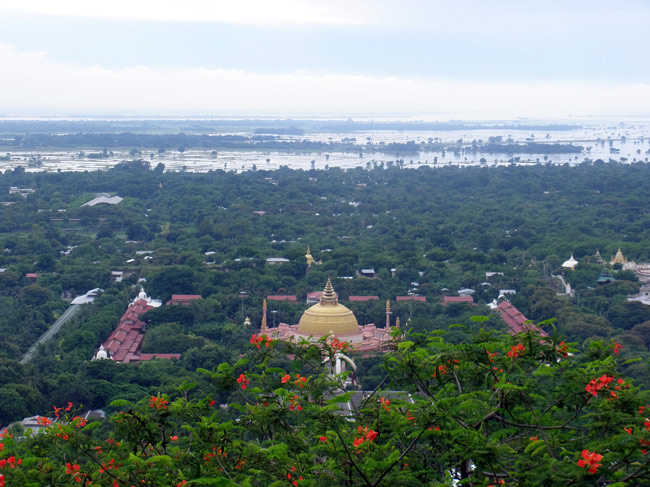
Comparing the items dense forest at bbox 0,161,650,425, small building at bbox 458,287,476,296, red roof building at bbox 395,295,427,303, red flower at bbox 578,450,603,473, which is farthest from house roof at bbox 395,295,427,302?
red flower at bbox 578,450,603,473

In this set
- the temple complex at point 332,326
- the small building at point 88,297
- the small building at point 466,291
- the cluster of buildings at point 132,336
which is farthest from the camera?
the small building at point 466,291

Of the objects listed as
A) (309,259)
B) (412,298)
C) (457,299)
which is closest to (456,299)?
(457,299)

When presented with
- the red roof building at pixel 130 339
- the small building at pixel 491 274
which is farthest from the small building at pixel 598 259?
the red roof building at pixel 130 339

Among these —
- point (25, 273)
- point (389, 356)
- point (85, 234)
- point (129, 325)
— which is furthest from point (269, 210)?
point (389, 356)

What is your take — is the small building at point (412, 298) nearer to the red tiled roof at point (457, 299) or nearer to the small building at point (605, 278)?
the red tiled roof at point (457, 299)

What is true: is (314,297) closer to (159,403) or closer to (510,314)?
(510,314)

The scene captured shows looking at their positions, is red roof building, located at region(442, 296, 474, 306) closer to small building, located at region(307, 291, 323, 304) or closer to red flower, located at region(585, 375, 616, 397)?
small building, located at region(307, 291, 323, 304)

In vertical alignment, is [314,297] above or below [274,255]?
above
